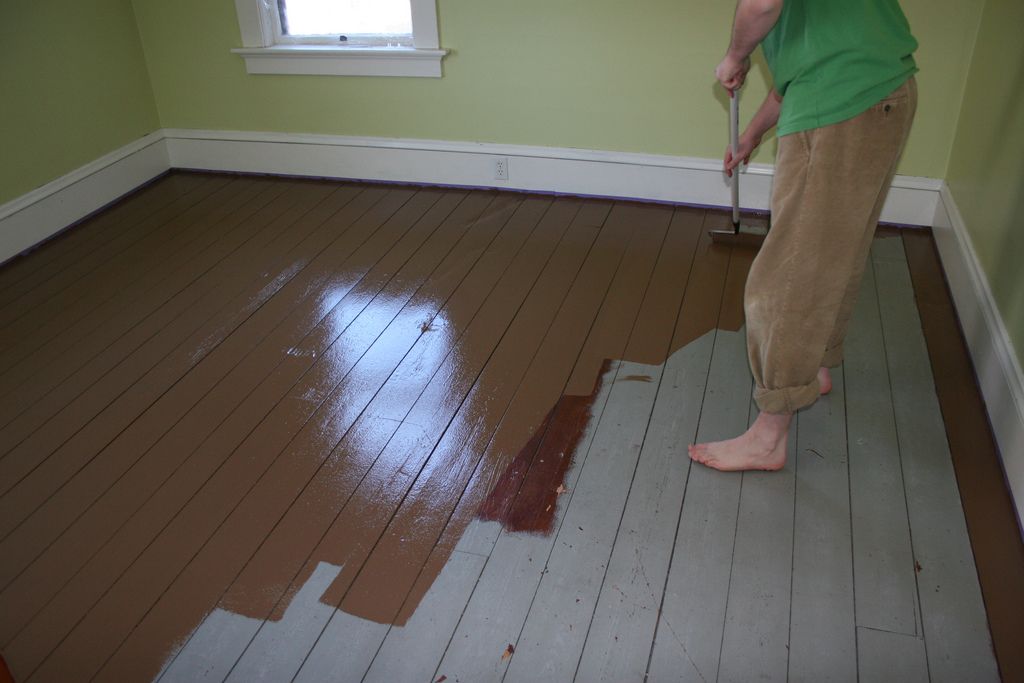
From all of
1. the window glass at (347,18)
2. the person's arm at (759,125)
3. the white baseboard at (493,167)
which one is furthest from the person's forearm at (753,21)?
the window glass at (347,18)

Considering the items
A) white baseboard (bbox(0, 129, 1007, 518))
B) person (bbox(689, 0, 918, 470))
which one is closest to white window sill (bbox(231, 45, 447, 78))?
white baseboard (bbox(0, 129, 1007, 518))

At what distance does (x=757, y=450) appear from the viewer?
204 cm

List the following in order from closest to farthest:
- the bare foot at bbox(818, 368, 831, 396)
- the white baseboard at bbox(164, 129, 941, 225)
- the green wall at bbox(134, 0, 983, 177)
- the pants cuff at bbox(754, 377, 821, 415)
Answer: the pants cuff at bbox(754, 377, 821, 415), the bare foot at bbox(818, 368, 831, 396), the green wall at bbox(134, 0, 983, 177), the white baseboard at bbox(164, 129, 941, 225)

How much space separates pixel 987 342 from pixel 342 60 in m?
2.68

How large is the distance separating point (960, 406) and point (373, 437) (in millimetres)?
1556

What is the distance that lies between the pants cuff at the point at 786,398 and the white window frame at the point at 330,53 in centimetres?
216

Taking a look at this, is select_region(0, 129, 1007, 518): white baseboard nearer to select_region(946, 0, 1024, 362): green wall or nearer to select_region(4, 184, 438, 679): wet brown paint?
select_region(946, 0, 1024, 362): green wall

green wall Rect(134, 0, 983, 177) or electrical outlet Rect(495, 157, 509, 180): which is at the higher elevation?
green wall Rect(134, 0, 983, 177)

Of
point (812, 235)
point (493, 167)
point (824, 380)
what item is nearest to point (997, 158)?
point (824, 380)

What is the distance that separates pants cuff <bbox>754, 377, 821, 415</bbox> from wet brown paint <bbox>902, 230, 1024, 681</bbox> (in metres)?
0.43

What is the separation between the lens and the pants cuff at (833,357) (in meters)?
2.22

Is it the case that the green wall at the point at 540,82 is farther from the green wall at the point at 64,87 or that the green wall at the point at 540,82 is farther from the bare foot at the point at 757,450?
the bare foot at the point at 757,450

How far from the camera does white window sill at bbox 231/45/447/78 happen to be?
11.5 feet

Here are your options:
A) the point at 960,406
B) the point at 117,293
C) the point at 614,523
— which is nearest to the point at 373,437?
the point at 614,523
